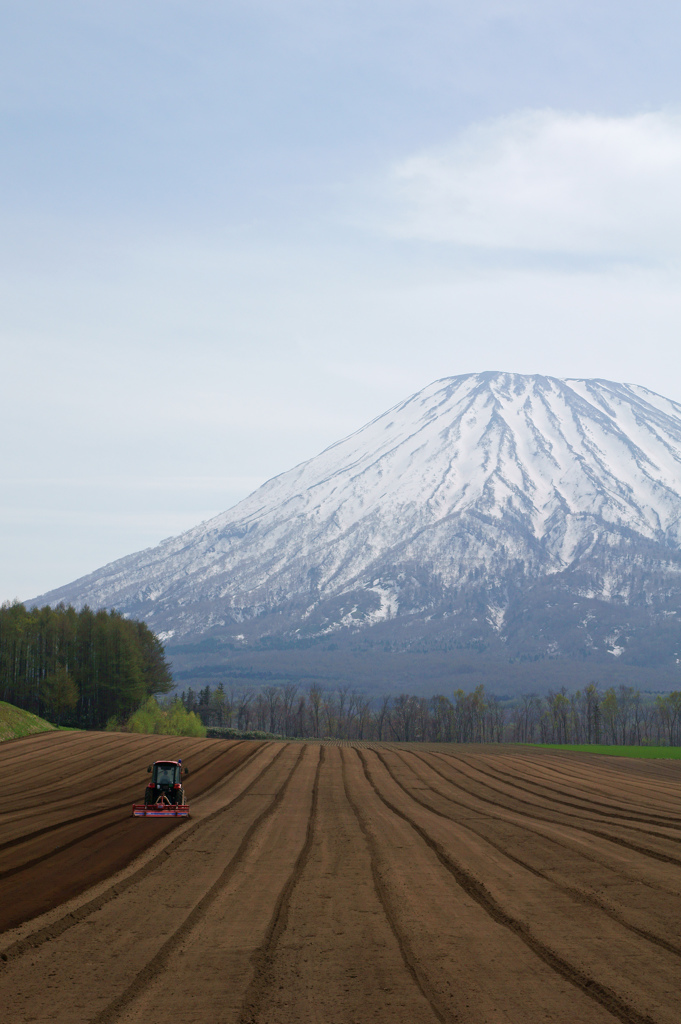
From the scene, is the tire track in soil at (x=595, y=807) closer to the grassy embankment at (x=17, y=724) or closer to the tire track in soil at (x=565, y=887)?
the tire track in soil at (x=565, y=887)

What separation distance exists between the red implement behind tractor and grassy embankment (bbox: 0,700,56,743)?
31176 millimetres

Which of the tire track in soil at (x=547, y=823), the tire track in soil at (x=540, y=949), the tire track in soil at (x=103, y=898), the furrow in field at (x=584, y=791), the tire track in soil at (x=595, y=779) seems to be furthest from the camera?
the tire track in soil at (x=595, y=779)

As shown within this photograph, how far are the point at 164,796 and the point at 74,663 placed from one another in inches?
2376

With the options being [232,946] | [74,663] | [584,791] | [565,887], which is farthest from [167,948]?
[74,663]

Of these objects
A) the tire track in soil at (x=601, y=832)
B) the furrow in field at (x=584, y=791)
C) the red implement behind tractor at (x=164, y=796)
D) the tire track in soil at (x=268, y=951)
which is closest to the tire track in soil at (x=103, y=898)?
the red implement behind tractor at (x=164, y=796)

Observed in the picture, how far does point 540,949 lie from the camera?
10.2 m

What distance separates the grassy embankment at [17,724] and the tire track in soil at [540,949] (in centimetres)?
4165

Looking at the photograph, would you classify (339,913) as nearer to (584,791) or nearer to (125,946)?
(125,946)

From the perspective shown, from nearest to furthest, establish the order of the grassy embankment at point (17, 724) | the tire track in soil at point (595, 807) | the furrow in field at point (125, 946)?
1. the furrow in field at point (125, 946)
2. the tire track in soil at point (595, 807)
3. the grassy embankment at point (17, 724)

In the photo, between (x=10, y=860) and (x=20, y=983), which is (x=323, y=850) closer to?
(x=10, y=860)

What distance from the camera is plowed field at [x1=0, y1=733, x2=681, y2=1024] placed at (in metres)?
8.52

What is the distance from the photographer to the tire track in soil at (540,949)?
8.30 m

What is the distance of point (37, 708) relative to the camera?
76812mm

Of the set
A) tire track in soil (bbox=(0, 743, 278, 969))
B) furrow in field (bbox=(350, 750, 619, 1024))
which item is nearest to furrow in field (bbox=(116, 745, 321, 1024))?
tire track in soil (bbox=(0, 743, 278, 969))
